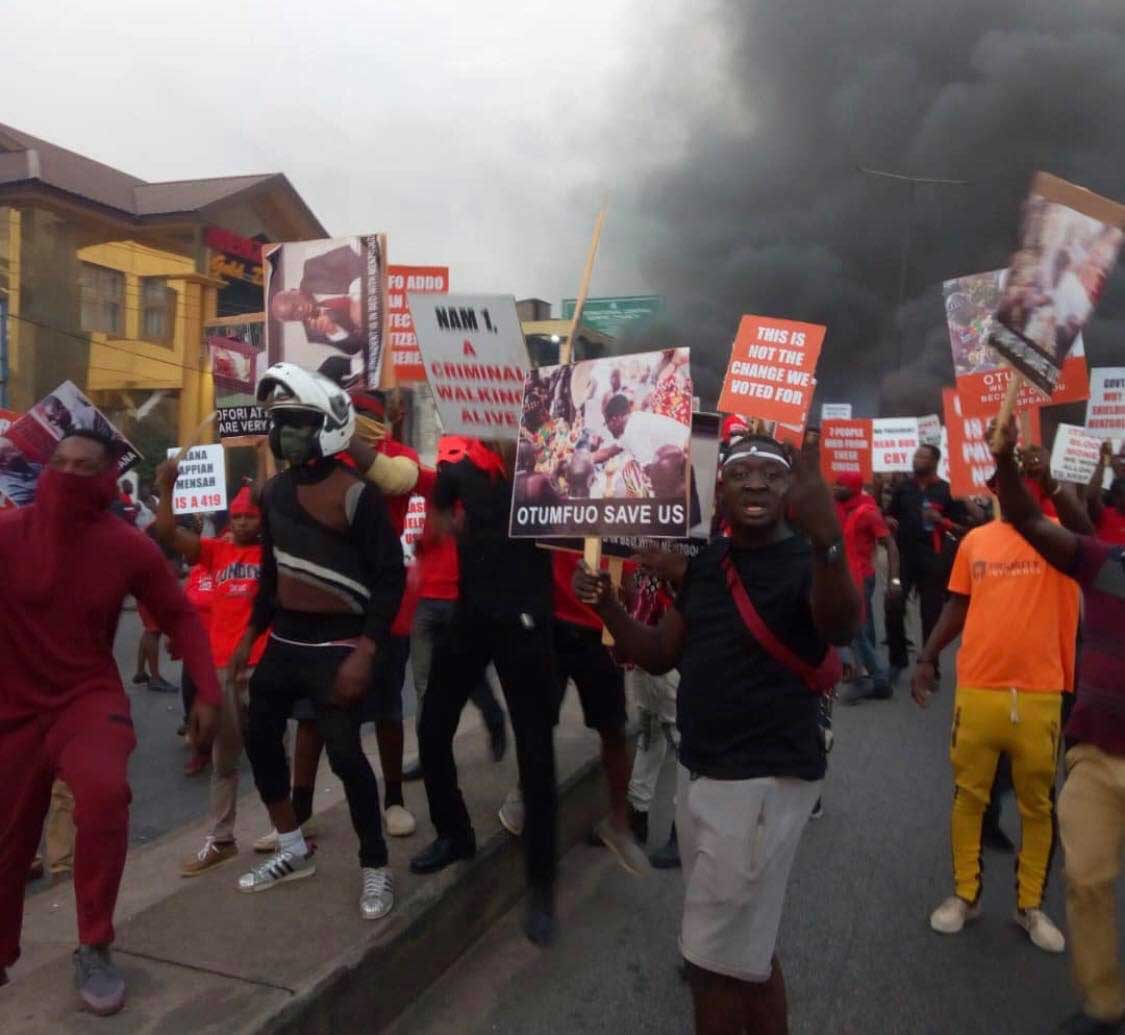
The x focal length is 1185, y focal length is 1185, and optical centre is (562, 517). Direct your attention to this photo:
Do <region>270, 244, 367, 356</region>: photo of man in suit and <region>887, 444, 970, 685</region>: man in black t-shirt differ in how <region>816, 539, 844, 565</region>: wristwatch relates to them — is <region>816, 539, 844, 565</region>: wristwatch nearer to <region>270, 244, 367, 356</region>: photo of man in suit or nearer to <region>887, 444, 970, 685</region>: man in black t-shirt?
<region>270, 244, 367, 356</region>: photo of man in suit

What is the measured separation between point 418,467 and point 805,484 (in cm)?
206

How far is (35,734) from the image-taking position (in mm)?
3270

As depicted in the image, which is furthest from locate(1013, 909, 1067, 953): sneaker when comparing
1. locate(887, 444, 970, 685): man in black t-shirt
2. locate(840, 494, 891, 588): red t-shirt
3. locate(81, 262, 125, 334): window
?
locate(81, 262, 125, 334): window

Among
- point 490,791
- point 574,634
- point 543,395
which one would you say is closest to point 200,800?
point 490,791

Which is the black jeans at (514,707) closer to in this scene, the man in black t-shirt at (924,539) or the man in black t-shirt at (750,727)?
the man in black t-shirt at (750,727)

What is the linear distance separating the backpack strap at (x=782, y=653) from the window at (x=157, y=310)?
85.1 feet

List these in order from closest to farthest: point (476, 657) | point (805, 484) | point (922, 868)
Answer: point (805, 484) → point (476, 657) → point (922, 868)

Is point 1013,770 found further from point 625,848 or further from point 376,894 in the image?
point 376,894

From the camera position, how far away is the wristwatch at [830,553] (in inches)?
100

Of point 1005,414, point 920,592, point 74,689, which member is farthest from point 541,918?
point 920,592

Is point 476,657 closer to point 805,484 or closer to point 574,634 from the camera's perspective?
point 574,634

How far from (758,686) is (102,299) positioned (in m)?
25.8

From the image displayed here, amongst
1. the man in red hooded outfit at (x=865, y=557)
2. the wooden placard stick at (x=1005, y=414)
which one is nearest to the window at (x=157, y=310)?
the man in red hooded outfit at (x=865, y=557)

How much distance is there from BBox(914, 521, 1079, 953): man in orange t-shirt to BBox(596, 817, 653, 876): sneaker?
1077 mm
